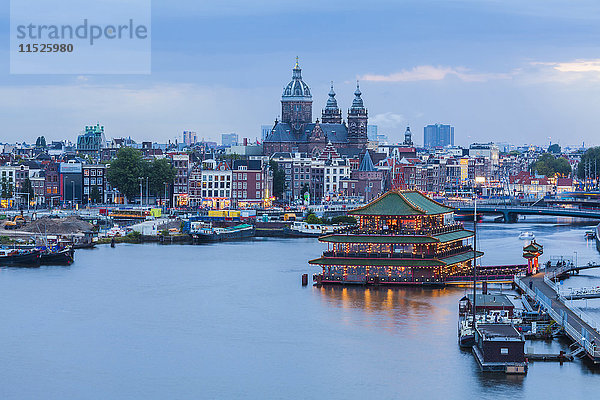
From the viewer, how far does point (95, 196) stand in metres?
138

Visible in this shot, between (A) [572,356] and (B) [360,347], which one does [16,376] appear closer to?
(B) [360,347]

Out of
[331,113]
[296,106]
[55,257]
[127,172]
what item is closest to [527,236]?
[55,257]

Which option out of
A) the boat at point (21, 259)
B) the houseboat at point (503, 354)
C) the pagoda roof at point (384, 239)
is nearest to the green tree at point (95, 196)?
the boat at point (21, 259)

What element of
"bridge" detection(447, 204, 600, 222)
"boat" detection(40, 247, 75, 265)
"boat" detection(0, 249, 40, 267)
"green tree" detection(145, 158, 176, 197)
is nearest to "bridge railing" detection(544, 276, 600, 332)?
"boat" detection(40, 247, 75, 265)

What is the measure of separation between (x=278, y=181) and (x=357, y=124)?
30.9m

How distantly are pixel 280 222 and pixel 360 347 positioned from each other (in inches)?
2613

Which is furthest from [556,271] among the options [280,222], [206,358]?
[280,222]

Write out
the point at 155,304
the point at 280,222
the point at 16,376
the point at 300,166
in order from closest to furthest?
the point at 16,376, the point at 155,304, the point at 280,222, the point at 300,166

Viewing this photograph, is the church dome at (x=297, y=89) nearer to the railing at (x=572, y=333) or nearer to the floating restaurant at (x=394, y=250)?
the floating restaurant at (x=394, y=250)

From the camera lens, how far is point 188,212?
128m

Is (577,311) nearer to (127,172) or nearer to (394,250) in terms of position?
(394,250)

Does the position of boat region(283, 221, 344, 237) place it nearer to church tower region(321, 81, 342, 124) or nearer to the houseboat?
the houseboat

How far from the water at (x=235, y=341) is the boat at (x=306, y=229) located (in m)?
32.6

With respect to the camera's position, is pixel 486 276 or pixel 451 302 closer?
pixel 451 302
